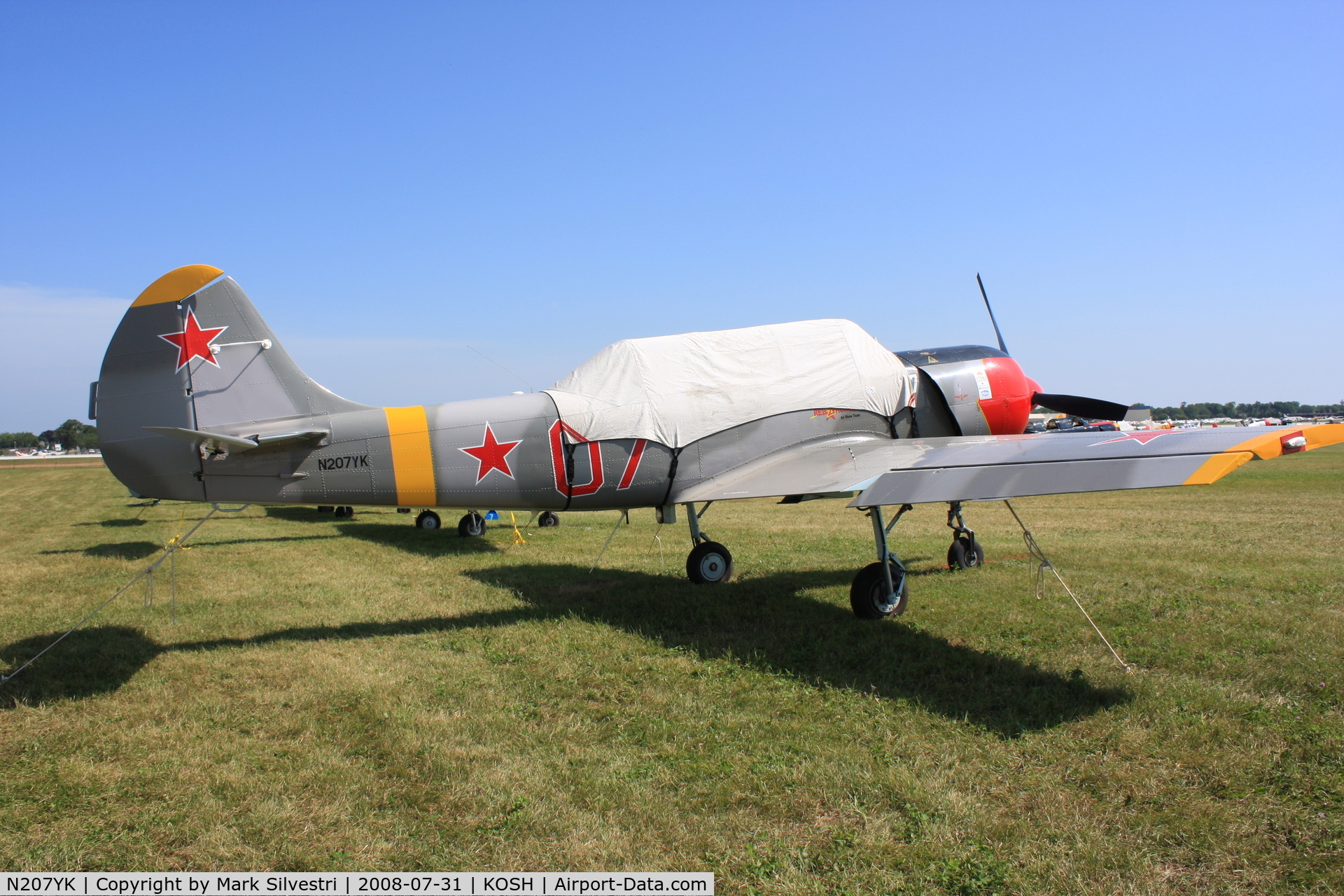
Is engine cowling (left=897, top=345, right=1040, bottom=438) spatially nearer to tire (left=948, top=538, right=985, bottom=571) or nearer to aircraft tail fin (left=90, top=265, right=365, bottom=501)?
tire (left=948, top=538, right=985, bottom=571)

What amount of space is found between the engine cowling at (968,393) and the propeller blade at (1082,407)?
518 millimetres

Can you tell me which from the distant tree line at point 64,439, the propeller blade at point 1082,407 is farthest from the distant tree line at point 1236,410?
the distant tree line at point 64,439

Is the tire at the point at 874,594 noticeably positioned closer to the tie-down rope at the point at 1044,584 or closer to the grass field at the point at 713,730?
the grass field at the point at 713,730

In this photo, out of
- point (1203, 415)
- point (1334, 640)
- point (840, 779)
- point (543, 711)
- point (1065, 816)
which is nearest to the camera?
point (1065, 816)

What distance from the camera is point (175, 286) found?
6.76 m

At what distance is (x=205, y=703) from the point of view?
532 cm

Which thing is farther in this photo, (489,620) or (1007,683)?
(489,620)

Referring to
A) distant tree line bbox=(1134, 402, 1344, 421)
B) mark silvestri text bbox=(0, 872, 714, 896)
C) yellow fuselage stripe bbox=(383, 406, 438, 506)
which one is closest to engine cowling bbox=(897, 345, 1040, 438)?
yellow fuselage stripe bbox=(383, 406, 438, 506)

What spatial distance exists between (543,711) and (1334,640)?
20.1 feet

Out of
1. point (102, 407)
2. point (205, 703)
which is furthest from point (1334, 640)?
point (102, 407)

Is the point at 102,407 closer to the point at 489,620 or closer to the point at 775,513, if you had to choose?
the point at 489,620

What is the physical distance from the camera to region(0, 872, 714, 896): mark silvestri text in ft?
10.5

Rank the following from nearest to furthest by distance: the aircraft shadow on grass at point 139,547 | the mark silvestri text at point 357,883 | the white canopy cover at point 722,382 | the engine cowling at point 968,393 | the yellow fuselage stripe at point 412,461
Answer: the mark silvestri text at point 357,883 < the yellow fuselage stripe at point 412,461 < the white canopy cover at point 722,382 < the engine cowling at point 968,393 < the aircraft shadow on grass at point 139,547

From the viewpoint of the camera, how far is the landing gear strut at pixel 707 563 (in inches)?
365
